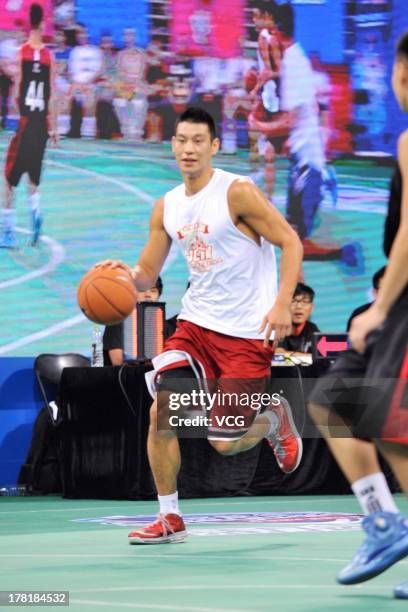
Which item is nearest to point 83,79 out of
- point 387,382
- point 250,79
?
point 250,79

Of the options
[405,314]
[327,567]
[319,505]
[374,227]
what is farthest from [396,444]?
[374,227]

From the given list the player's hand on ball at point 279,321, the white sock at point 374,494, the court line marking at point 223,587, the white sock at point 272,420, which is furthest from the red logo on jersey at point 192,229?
the white sock at point 374,494

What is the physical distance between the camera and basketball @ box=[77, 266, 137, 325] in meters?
6.30

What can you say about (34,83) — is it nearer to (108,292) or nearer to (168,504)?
(108,292)

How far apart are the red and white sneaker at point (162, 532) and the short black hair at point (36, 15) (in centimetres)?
626

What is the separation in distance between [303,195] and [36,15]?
2.97 m

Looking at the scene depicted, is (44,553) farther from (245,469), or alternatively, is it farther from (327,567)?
(245,469)

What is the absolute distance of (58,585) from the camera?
4.58 metres

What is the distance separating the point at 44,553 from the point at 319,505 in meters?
3.46

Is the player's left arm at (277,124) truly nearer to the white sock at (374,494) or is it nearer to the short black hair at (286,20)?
the short black hair at (286,20)

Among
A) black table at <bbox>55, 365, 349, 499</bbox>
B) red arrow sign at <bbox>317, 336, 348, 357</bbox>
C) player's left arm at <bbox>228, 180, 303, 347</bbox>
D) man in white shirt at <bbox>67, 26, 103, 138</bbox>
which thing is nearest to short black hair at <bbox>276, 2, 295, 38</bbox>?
man in white shirt at <bbox>67, 26, 103, 138</bbox>

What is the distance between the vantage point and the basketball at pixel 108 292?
630cm

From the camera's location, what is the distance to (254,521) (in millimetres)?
7508

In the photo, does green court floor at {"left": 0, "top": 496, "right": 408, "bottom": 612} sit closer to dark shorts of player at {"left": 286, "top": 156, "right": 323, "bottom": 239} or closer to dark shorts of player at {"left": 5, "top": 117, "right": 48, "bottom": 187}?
dark shorts of player at {"left": 5, "top": 117, "right": 48, "bottom": 187}
